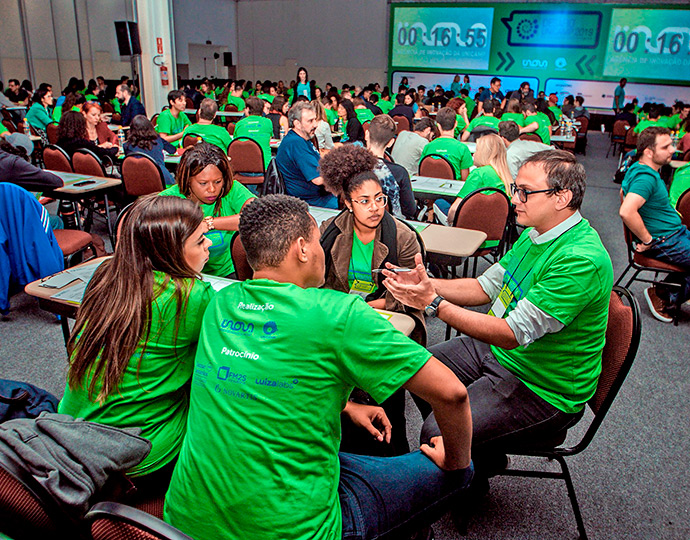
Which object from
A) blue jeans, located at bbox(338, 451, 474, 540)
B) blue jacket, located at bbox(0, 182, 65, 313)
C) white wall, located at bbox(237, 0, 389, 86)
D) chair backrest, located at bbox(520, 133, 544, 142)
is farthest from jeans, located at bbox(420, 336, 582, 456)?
white wall, located at bbox(237, 0, 389, 86)

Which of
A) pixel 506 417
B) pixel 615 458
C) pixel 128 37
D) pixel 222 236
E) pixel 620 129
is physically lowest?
pixel 615 458

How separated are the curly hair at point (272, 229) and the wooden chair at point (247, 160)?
452cm

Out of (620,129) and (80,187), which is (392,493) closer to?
(80,187)

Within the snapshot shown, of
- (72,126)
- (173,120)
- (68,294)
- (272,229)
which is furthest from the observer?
(173,120)

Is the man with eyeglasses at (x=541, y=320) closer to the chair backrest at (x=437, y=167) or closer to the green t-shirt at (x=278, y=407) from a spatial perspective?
the green t-shirt at (x=278, y=407)

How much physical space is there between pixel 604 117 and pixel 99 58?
15.0 metres

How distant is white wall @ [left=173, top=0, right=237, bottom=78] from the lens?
17.3 m

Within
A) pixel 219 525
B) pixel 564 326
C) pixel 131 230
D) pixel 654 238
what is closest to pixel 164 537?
pixel 219 525

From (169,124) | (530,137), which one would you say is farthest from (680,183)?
(169,124)

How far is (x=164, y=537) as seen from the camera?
87 centimetres

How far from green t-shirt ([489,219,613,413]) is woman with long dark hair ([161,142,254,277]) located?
164 cm

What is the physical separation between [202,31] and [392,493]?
64.8 feet

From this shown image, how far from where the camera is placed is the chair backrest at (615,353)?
5.54 ft

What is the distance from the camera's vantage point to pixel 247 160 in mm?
5824
